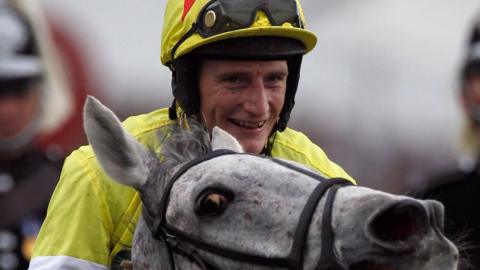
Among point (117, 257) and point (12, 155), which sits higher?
point (117, 257)

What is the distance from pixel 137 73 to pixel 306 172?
7138 mm

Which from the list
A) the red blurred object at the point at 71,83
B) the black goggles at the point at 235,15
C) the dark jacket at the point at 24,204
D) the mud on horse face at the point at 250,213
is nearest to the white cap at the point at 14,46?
the red blurred object at the point at 71,83

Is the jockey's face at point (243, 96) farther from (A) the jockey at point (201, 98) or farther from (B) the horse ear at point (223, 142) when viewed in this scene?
(B) the horse ear at point (223, 142)

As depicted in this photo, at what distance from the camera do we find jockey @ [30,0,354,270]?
534 cm

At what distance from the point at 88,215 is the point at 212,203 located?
1260 mm

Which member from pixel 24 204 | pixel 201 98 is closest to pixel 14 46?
pixel 24 204

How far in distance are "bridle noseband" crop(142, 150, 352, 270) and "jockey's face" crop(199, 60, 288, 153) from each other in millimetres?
1044

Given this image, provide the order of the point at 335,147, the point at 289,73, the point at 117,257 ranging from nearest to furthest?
the point at 117,257 < the point at 289,73 < the point at 335,147

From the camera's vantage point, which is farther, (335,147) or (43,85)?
(335,147)

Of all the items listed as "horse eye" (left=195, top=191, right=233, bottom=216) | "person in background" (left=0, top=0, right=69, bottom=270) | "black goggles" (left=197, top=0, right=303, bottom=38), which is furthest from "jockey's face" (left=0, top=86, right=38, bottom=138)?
"horse eye" (left=195, top=191, right=233, bottom=216)

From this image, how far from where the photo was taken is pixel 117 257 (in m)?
5.04

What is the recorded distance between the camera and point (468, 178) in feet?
33.4

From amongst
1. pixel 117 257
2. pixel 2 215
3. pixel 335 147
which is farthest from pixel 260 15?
pixel 335 147

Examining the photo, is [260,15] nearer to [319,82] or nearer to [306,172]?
[306,172]
